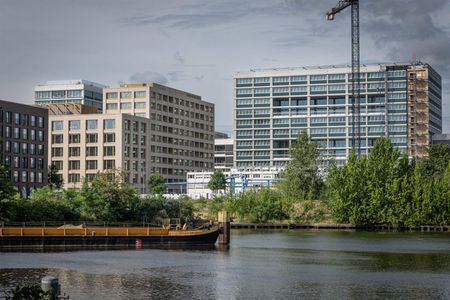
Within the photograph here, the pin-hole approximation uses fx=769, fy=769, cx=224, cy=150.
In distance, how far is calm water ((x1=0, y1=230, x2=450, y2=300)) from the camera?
64.1 m

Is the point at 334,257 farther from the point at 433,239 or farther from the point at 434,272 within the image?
the point at 433,239

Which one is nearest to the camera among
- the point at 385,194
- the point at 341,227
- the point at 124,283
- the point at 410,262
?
the point at 124,283

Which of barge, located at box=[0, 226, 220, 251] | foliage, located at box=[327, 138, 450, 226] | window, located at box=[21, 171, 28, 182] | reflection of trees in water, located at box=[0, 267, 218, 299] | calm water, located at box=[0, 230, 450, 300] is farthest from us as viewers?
window, located at box=[21, 171, 28, 182]

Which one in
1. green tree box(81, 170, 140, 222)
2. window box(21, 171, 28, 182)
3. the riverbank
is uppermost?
window box(21, 171, 28, 182)

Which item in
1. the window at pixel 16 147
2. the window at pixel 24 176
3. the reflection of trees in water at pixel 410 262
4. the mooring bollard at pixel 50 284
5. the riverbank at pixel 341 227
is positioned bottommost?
the riverbank at pixel 341 227

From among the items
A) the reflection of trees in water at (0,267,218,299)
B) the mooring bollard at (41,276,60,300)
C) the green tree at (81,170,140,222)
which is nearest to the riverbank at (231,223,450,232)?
the green tree at (81,170,140,222)

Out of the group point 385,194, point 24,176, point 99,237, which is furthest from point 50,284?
point 24,176

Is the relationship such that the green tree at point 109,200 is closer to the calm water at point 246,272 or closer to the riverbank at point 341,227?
the calm water at point 246,272

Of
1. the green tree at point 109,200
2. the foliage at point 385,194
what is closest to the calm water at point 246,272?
the green tree at point 109,200

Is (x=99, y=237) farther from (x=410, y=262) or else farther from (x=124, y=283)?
(x=410, y=262)

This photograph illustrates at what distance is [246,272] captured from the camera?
7831 cm

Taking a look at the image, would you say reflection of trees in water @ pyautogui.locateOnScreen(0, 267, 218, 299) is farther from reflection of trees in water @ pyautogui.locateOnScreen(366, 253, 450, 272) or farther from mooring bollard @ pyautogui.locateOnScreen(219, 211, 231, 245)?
mooring bollard @ pyautogui.locateOnScreen(219, 211, 231, 245)

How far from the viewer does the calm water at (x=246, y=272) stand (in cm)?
6406

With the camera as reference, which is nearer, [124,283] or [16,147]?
[124,283]
